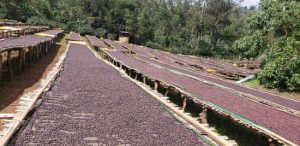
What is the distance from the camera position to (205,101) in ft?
35.2

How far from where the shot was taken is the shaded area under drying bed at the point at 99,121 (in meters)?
6.70

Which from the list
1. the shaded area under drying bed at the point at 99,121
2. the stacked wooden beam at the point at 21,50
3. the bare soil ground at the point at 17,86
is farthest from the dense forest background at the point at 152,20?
the shaded area under drying bed at the point at 99,121

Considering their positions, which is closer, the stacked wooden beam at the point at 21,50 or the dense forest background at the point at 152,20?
the stacked wooden beam at the point at 21,50

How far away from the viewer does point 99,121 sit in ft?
26.3

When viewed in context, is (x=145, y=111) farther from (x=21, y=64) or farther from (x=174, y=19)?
(x=174, y=19)

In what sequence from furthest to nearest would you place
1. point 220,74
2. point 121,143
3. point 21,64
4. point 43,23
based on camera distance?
point 43,23, point 220,74, point 21,64, point 121,143

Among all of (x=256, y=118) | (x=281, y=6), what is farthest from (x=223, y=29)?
(x=256, y=118)

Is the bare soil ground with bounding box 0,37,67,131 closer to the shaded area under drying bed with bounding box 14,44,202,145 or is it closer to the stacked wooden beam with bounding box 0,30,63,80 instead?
the stacked wooden beam with bounding box 0,30,63,80

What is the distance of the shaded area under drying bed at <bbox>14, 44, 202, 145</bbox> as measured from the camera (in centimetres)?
670

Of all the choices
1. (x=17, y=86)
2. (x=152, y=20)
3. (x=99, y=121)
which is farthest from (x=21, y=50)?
(x=152, y=20)

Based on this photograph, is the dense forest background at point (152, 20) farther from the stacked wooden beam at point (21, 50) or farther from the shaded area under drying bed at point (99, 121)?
the shaded area under drying bed at point (99, 121)

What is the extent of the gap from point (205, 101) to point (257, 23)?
50.5 feet

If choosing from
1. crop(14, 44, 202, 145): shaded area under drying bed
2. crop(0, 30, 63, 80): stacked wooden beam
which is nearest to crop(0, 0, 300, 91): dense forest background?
crop(0, 30, 63, 80): stacked wooden beam

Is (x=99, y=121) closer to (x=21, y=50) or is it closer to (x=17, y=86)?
(x=17, y=86)
